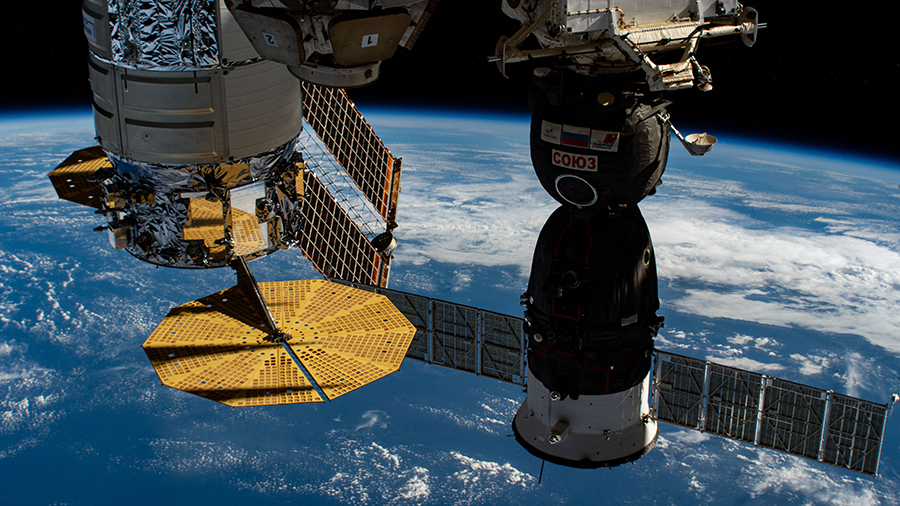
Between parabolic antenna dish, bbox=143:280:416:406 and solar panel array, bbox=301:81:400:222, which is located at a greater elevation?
solar panel array, bbox=301:81:400:222

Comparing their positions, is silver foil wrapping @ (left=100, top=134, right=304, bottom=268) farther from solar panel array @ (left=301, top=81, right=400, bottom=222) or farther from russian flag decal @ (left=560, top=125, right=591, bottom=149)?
solar panel array @ (left=301, top=81, right=400, bottom=222)

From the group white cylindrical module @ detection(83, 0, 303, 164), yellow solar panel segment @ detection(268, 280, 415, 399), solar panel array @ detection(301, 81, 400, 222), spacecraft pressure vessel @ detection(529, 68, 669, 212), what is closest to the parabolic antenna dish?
yellow solar panel segment @ detection(268, 280, 415, 399)

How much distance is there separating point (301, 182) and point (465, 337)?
3.45m

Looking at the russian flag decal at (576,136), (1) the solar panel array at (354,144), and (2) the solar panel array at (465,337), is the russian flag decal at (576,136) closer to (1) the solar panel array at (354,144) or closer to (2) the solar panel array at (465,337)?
(2) the solar panel array at (465,337)

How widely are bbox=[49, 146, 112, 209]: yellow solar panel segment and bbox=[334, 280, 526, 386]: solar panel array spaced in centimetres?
322

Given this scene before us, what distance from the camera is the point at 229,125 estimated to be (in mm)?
6023

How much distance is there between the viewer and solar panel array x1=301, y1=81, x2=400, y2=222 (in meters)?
11.3

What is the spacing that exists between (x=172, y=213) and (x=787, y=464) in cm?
1415

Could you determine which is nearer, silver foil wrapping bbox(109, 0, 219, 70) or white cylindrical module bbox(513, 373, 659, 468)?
silver foil wrapping bbox(109, 0, 219, 70)

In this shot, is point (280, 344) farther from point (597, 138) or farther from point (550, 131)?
point (597, 138)

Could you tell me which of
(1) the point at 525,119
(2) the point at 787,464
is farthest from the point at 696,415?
(1) the point at 525,119

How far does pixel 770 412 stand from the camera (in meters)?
8.20

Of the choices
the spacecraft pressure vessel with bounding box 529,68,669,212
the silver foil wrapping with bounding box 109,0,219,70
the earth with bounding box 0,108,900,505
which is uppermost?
the silver foil wrapping with bounding box 109,0,219,70

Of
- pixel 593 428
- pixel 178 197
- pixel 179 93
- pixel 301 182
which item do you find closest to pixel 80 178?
pixel 178 197
